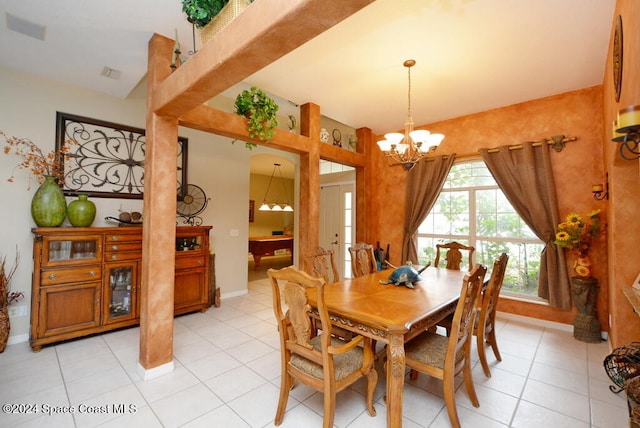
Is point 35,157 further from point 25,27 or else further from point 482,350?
point 482,350

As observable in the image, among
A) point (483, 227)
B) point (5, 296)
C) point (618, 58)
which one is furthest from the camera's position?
point (483, 227)

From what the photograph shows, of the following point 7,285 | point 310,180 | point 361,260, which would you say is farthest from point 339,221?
point 7,285

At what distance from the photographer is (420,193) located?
14.9 ft

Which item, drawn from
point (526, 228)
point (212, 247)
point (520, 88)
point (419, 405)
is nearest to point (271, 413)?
point (419, 405)

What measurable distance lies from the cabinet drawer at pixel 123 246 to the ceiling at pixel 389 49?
6.05 ft

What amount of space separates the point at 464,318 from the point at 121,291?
360cm

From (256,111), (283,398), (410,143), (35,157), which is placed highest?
(256,111)

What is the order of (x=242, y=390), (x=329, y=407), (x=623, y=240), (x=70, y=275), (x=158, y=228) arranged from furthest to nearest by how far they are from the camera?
(x=70, y=275) → (x=623, y=240) → (x=158, y=228) → (x=242, y=390) → (x=329, y=407)

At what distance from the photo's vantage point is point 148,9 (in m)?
2.04

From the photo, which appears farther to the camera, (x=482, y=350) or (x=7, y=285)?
(x=7, y=285)

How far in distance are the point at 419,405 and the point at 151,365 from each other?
2.20 metres

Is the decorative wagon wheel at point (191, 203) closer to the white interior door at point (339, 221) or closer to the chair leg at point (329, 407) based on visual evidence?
the white interior door at point (339, 221)

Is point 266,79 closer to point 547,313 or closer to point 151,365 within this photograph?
point 151,365

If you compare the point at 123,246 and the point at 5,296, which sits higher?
the point at 123,246
